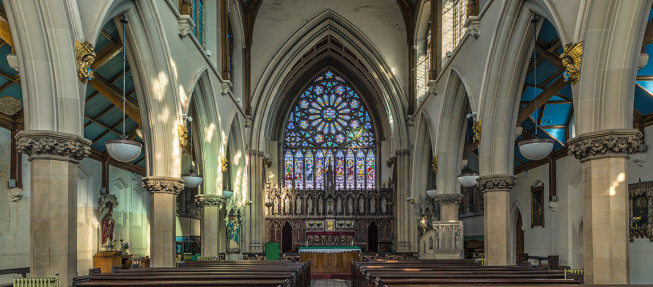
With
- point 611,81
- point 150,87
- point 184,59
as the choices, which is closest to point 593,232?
point 611,81

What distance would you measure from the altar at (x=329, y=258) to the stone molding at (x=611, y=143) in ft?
50.7

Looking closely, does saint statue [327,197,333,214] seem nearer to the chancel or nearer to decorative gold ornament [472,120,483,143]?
the chancel

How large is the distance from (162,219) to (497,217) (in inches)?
322

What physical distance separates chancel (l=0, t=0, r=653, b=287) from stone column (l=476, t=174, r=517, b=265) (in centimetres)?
5

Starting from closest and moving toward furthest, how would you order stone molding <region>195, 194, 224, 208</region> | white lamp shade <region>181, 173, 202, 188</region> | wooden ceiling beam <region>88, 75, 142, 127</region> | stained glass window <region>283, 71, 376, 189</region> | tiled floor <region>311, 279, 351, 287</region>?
wooden ceiling beam <region>88, 75, 142, 127</region> → white lamp shade <region>181, 173, 202, 188</region> → tiled floor <region>311, 279, 351, 287</region> → stone molding <region>195, 194, 224, 208</region> → stained glass window <region>283, 71, 376, 189</region>

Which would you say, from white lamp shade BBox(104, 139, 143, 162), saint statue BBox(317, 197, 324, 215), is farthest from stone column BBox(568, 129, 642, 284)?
saint statue BBox(317, 197, 324, 215)

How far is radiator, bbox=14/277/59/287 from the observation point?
8.48 metres

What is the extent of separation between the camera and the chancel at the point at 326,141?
8945mm

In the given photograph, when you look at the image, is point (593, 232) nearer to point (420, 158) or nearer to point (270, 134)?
point (420, 158)

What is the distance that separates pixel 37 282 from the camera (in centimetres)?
857

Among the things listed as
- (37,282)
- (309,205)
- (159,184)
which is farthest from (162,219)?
(309,205)

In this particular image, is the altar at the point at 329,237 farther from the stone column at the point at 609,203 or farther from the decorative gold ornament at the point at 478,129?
the stone column at the point at 609,203

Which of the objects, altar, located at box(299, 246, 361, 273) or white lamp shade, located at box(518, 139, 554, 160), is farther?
altar, located at box(299, 246, 361, 273)

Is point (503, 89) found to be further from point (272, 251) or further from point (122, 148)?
point (272, 251)
